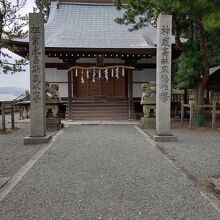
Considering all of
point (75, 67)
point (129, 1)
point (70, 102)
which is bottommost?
point (70, 102)

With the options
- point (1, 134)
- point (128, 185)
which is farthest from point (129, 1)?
point (128, 185)

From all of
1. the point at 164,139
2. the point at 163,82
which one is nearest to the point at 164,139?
the point at 164,139

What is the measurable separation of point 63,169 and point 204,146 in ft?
15.9

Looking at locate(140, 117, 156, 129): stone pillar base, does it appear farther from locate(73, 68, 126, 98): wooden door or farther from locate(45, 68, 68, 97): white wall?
locate(45, 68, 68, 97): white wall

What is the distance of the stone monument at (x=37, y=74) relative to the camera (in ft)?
34.0

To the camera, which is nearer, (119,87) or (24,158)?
(24,158)

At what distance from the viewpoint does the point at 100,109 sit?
1770cm

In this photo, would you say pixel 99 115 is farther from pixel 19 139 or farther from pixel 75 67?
pixel 19 139

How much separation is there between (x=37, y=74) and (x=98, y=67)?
771cm

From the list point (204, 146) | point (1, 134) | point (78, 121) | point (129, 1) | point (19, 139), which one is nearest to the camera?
point (204, 146)

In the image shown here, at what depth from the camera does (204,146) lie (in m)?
9.52

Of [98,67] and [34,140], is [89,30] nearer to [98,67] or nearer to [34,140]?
[98,67]

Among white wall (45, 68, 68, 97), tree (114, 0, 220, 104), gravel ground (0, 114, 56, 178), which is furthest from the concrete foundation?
white wall (45, 68, 68, 97)

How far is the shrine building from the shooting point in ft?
55.7
